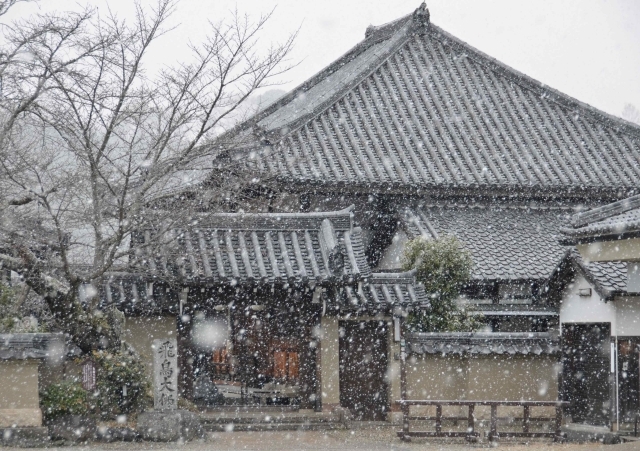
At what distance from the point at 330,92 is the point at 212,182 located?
8.95 meters

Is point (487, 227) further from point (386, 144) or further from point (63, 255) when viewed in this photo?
point (63, 255)

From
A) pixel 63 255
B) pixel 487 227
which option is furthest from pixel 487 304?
pixel 63 255

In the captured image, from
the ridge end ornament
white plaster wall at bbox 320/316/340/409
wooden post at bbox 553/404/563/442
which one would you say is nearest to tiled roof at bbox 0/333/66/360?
white plaster wall at bbox 320/316/340/409

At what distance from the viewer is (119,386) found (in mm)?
14867

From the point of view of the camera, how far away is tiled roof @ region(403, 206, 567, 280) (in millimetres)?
20422

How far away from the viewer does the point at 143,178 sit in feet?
49.2

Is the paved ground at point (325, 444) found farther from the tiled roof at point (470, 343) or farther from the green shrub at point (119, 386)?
the tiled roof at point (470, 343)

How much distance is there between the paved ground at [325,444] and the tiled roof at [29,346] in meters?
1.39

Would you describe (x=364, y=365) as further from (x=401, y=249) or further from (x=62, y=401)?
(x=62, y=401)

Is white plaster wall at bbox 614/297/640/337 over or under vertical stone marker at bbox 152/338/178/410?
over

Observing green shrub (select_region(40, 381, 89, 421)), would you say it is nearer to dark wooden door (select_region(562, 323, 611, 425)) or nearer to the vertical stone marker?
the vertical stone marker

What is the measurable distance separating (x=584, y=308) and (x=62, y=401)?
9.38m

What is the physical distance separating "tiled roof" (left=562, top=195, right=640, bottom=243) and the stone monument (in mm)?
6616

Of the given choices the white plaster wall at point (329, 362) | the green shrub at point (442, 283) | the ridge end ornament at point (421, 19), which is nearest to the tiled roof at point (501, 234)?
the green shrub at point (442, 283)
